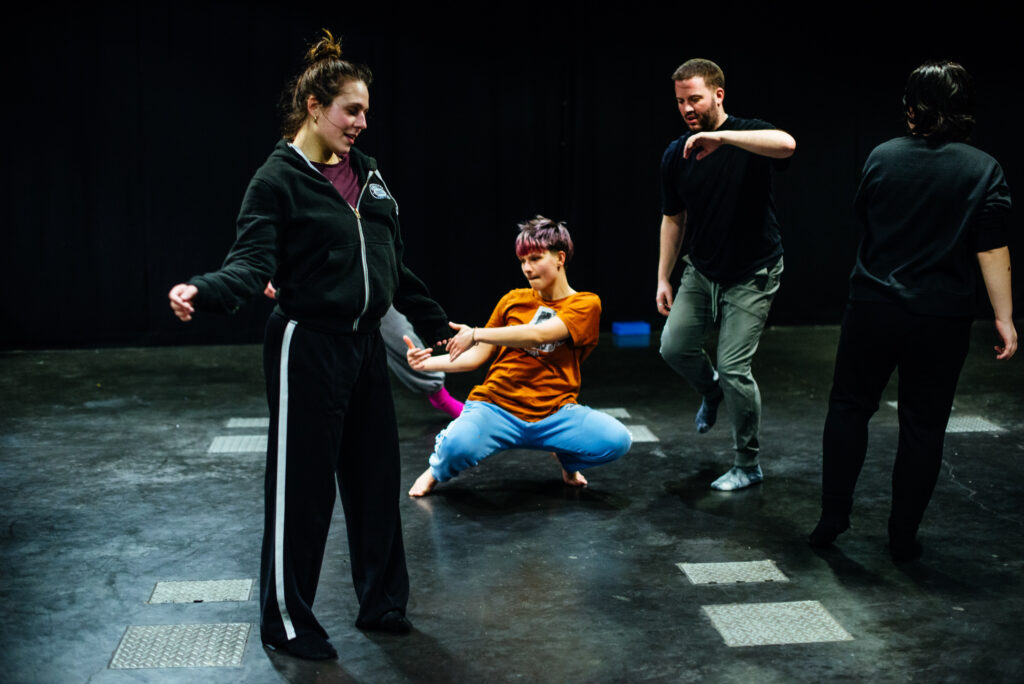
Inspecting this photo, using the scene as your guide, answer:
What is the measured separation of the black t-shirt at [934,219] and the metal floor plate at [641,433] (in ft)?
6.13

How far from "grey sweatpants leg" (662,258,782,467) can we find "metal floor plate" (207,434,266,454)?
1.77 m

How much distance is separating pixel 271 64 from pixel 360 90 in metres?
5.11

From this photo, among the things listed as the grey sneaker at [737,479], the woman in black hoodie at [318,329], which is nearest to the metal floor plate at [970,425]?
the grey sneaker at [737,479]

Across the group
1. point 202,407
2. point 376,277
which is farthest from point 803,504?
point 202,407

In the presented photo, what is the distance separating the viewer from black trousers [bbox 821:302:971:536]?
318 cm

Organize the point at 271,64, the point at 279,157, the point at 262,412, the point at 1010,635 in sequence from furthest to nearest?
the point at 271,64, the point at 262,412, the point at 1010,635, the point at 279,157

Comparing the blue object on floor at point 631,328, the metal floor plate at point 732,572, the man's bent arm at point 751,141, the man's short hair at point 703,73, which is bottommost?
the blue object on floor at point 631,328

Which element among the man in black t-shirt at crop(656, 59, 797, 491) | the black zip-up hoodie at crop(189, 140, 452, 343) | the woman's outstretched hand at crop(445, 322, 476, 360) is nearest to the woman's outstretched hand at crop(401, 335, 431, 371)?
the woman's outstretched hand at crop(445, 322, 476, 360)

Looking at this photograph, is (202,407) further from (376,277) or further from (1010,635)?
(1010,635)

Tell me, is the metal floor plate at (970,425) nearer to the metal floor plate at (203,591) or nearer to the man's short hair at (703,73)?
the man's short hair at (703,73)

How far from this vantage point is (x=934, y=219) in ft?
10.3

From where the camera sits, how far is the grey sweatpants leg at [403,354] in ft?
16.0

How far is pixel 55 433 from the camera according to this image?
5059mm

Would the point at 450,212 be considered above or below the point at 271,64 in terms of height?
below
